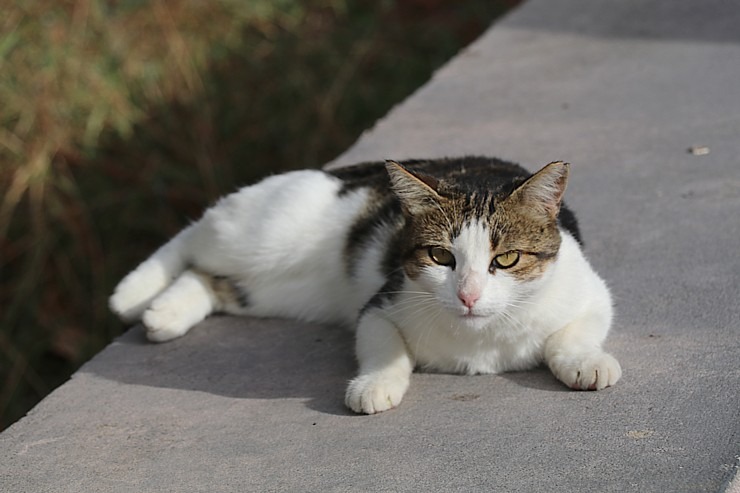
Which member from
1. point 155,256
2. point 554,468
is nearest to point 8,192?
point 155,256

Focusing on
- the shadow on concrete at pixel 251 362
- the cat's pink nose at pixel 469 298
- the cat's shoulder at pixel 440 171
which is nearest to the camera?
the cat's pink nose at pixel 469 298

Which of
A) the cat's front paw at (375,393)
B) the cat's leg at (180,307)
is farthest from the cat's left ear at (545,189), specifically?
the cat's leg at (180,307)

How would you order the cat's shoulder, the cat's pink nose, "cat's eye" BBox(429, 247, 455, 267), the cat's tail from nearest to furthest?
the cat's pink nose
"cat's eye" BBox(429, 247, 455, 267)
the cat's shoulder
the cat's tail

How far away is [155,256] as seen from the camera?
3.52 m

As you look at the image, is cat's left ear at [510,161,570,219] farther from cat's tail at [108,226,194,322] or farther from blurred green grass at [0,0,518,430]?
blurred green grass at [0,0,518,430]

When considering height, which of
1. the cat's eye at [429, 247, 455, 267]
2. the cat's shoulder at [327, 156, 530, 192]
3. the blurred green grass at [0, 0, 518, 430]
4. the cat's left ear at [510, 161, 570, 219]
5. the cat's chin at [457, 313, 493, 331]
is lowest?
the blurred green grass at [0, 0, 518, 430]

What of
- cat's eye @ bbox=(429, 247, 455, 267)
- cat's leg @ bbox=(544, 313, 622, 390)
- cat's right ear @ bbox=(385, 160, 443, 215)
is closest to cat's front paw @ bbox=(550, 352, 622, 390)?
cat's leg @ bbox=(544, 313, 622, 390)

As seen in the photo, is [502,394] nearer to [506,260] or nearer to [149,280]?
[506,260]

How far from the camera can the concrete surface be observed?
7.72 feet

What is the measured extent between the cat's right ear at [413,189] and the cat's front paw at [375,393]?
45 cm

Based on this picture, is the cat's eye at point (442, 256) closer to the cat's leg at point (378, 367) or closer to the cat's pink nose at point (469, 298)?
the cat's pink nose at point (469, 298)

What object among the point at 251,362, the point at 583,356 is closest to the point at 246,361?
the point at 251,362

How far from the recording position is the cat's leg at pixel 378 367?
2.64 metres

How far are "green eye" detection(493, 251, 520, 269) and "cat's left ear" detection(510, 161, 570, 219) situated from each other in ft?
0.50
